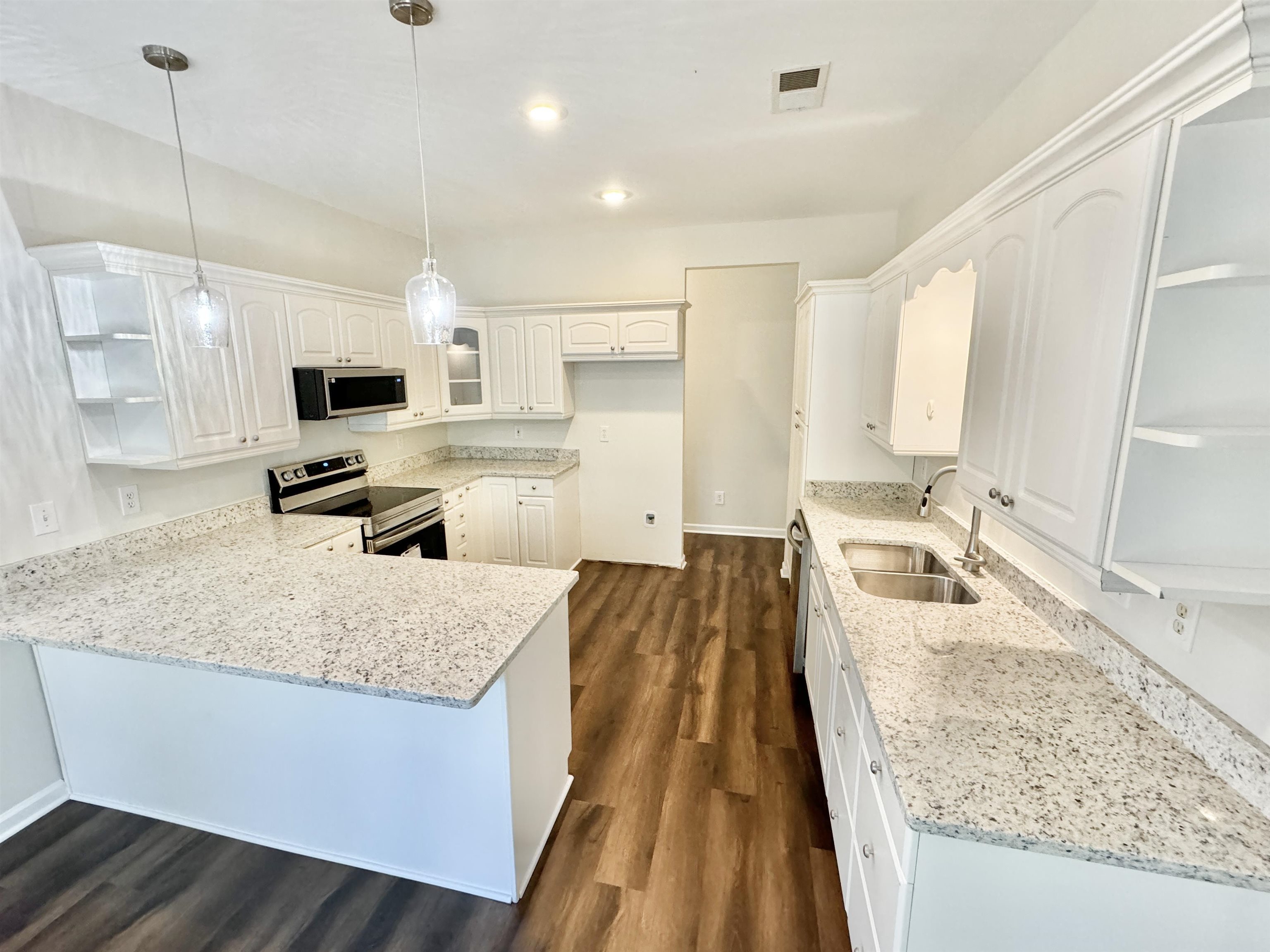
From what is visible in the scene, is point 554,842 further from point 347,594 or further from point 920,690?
point 920,690

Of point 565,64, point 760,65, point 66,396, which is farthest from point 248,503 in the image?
point 760,65

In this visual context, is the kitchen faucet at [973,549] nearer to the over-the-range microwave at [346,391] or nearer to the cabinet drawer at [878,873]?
the cabinet drawer at [878,873]

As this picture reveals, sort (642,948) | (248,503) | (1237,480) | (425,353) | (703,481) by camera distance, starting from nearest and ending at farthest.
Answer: (1237,480), (642,948), (248,503), (425,353), (703,481)

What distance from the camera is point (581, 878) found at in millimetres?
1781

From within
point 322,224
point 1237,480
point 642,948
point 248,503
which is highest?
point 322,224

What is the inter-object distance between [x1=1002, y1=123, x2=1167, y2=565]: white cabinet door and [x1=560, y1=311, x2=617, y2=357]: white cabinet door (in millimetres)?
2897

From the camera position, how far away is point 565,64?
68.9 inches

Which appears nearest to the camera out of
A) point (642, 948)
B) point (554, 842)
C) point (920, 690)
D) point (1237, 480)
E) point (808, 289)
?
point (1237, 480)

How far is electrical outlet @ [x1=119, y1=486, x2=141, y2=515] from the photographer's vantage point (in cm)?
222

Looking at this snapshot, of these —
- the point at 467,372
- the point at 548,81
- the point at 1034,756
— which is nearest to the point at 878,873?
the point at 1034,756

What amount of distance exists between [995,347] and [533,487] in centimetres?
312

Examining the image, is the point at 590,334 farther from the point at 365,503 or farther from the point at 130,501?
the point at 130,501

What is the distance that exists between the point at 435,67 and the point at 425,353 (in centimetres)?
215

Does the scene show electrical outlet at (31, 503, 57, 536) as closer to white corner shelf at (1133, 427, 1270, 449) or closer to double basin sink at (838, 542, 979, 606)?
double basin sink at (838, 542, 979, 606)
